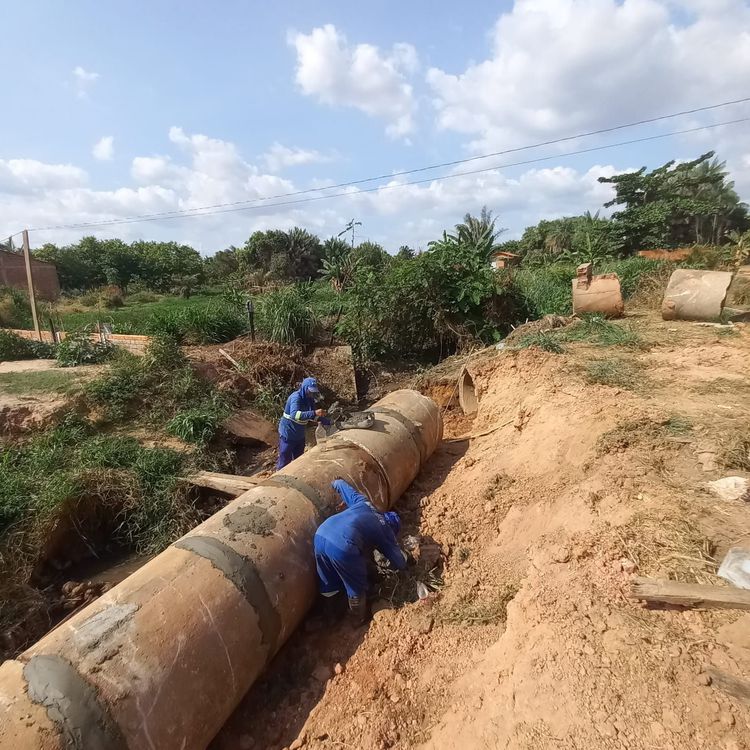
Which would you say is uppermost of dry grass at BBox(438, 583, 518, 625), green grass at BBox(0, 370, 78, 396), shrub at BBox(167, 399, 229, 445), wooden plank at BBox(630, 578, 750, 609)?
green grass at BBox(0, 370, 78, 396)

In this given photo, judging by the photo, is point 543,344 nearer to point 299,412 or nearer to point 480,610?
point 299,412

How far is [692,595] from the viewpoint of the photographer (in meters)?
2.68

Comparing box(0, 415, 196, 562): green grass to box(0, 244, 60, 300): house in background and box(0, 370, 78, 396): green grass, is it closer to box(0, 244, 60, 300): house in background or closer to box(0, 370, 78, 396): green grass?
box(0, 370, 78, 396): green grass

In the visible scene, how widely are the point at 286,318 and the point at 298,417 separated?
520 cm

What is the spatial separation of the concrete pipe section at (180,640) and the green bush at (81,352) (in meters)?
7.03

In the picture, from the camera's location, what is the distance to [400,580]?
13.5 ft

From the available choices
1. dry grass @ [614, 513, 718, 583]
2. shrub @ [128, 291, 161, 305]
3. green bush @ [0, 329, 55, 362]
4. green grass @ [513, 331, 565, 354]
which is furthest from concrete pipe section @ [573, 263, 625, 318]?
shrub @ [128, 291, 161, 305]

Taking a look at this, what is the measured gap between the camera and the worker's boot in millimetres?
3820

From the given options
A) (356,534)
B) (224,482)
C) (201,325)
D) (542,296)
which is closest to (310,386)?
(224,482)

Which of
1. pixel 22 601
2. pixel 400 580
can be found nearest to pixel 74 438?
pixel 22 601

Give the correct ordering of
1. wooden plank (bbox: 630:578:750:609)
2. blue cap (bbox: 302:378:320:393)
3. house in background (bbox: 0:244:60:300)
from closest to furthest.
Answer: wooden plank (bbox: 630:578:750:609), blue cap (bbox: 302:378:320:393), house in background (bbox: 0:244:60:300)

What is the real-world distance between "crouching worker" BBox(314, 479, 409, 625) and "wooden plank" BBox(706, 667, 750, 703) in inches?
86.9

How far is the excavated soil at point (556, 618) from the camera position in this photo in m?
2.42

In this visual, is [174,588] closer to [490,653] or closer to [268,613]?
[268,613]
